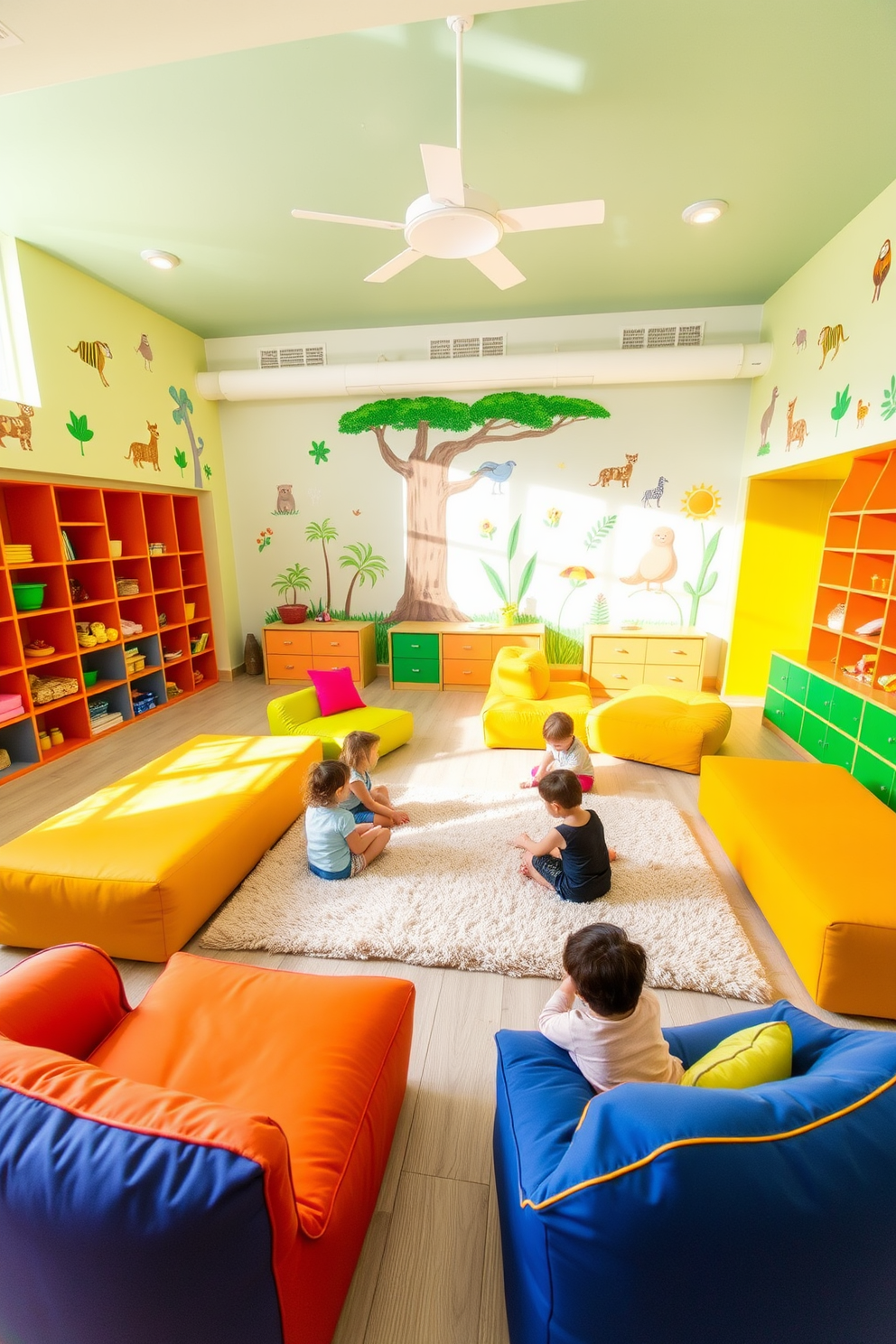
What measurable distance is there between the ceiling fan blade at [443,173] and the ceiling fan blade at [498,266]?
1.35ft

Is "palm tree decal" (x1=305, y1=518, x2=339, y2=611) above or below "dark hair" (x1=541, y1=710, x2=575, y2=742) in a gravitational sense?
above


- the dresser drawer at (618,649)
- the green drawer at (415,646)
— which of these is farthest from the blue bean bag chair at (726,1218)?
the green drawer at (415,646)

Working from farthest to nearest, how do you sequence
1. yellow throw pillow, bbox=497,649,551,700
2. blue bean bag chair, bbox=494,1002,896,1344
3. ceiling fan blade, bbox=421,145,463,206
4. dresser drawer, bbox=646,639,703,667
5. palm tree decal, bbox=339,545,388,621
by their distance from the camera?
1. palm tree decal, bbox=339,545,388,621
2. dresser drawer, bbox=646,639,703,667
3. yellow throw pillow, bbox=497,649,551,700
4. ceiling fan blade, bbox=421,145,463,206
5. blue bean bag chair, bbox=494,1002,896,1344

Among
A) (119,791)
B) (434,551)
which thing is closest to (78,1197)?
(119,791)

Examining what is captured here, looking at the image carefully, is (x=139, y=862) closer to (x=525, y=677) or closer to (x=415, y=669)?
(x=525, y=677)

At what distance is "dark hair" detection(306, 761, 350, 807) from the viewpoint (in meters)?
2.66

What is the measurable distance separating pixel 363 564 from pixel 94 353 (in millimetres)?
2814

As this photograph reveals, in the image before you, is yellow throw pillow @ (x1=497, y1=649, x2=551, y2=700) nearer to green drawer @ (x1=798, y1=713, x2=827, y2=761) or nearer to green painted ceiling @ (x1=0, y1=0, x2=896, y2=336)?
green drawer @ (x1=798, y1=713, x2=827, y2=761)

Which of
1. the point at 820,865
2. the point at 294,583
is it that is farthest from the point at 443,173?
the point at 294,583

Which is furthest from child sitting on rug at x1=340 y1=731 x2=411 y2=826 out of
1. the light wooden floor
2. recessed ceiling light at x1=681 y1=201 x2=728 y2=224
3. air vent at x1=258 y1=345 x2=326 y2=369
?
air vent at x1=258 y1=345 x2=326 y2=369

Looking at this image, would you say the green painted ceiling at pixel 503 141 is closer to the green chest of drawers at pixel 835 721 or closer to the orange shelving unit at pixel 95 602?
the orange shelving unit at pixel 95 602

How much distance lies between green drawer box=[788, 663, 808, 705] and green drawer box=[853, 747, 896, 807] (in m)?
0.79

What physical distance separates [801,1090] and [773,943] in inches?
67.9

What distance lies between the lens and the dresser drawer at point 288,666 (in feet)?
20.2
